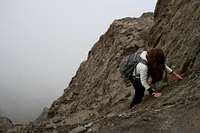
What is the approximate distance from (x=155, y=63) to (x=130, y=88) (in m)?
6.09

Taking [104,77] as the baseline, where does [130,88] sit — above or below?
below

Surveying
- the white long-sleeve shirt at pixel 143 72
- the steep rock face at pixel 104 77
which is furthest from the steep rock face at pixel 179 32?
the steep rock face at pixel 104 77

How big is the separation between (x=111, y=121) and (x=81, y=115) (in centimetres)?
815

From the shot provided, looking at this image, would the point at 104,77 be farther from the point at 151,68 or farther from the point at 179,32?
the point at 151,68

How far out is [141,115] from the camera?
453 inches

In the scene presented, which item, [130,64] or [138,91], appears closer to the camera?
[130,64]

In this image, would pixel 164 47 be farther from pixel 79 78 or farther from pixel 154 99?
pixel 79 78

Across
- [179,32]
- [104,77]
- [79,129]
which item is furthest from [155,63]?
[104,77]

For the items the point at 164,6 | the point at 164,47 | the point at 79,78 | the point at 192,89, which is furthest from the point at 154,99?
the point at 79,78

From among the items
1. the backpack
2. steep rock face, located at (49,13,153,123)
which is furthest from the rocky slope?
the backpack

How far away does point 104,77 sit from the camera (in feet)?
78.6

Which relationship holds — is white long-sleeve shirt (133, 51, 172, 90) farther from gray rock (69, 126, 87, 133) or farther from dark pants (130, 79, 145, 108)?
gray rock (69, 126, 87, 133)

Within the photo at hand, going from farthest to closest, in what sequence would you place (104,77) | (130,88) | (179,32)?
(104,77)
(130,88)
(179,32)

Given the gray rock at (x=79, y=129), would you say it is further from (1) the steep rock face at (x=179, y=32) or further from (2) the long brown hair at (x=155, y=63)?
(1) the steep rock face at (x=179, y=32)
